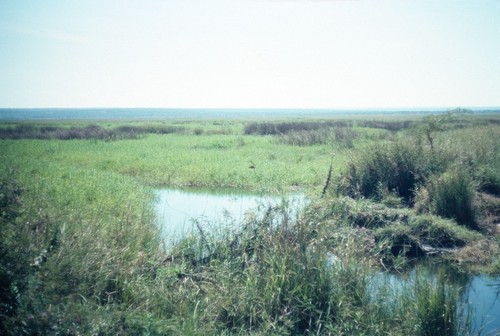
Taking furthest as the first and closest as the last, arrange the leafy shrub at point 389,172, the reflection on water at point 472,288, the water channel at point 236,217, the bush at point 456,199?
the leafy shrub at point 389,172 → the bush at point 456,199 → the water channel at point 236,217 → the reflection on water at point 472,288

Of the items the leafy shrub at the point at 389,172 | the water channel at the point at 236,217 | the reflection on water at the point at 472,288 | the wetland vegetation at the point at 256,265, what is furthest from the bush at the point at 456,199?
the water channel at the point at 236,217

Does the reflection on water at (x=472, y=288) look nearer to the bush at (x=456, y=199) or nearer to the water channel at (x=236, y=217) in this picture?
the water channel at (x=236, y=217)

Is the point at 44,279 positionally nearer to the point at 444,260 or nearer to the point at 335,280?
the point at 335,280

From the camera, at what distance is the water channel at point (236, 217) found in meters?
6.60

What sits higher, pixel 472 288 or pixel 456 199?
pixel 456 199

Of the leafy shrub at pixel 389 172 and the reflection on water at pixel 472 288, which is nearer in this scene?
the reflection on water at pixel 472 288

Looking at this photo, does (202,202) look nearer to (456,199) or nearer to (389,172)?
(389,172)

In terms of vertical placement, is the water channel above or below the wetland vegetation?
below

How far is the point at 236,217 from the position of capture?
11.8m

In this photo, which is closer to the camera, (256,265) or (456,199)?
(256,265)

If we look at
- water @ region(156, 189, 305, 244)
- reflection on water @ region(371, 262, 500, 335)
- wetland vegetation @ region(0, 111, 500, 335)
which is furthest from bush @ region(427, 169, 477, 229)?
water @ region(156, 189, 305, 244)

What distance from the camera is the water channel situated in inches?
260

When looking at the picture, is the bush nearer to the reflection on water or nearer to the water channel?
the reflection on water

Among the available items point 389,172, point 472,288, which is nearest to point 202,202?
point 389,172
